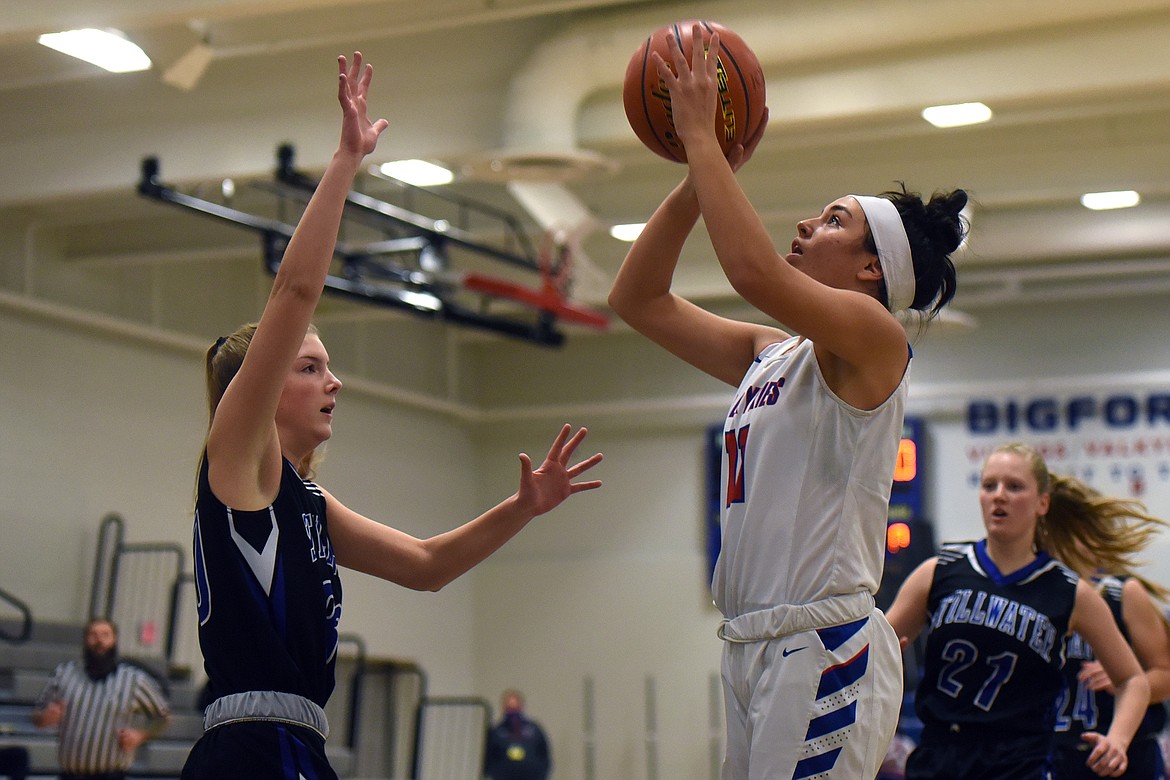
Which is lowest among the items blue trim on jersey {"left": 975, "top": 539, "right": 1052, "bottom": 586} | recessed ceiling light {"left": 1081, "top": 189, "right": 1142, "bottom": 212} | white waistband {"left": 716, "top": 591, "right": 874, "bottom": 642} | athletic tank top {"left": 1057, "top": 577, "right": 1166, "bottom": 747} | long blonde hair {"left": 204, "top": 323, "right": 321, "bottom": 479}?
athletic tank top {"left": 1057, "top": 577, "right": 1166, "bottom": 747}

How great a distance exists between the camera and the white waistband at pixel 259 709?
8.53 feet

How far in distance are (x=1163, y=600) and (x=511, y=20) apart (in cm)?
527

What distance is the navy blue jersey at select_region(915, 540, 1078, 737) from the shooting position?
14.0 ft

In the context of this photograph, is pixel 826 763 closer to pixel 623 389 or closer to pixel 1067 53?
pixel 1067 53

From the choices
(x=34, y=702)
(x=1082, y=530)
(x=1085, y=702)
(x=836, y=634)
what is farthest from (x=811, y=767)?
(x=34, y=702)

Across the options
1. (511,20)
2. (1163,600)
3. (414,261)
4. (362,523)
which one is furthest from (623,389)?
(362,523)

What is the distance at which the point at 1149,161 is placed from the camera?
10008 mm

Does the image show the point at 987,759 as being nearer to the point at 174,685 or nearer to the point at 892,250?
the point at 892,250

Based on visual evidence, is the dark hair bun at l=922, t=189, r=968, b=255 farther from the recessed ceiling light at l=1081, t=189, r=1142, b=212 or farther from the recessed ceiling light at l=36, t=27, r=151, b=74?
the recessed ceiling light at l=1081, t=189, r=1142, b=212

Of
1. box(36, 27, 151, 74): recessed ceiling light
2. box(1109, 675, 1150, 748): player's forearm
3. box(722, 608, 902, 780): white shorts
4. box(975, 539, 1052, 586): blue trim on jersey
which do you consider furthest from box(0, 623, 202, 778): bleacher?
box(722, 608, 902, 780): white shorts

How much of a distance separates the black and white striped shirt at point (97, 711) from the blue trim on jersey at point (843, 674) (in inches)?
250

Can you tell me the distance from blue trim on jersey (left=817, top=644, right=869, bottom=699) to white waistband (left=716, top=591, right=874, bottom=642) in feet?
0.24

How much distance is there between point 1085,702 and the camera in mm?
4898

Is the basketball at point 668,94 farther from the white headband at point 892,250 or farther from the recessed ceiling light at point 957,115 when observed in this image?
the recessed ceiling light at point 957,115
